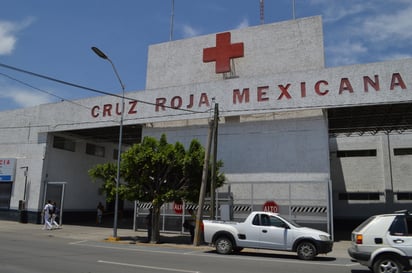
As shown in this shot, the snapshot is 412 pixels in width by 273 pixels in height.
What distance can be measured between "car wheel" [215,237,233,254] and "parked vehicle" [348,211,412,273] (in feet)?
17.5

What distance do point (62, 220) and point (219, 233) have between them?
54.8 ft

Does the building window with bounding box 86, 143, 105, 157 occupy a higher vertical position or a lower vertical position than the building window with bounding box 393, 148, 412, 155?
lower

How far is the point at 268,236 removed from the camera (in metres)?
14.0

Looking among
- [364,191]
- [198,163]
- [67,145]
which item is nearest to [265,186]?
[198,163]

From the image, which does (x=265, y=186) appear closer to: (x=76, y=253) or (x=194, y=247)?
(x=194, y=247)

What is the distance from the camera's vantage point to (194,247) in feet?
55.0

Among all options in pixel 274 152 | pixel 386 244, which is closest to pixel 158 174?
pixel 274 152

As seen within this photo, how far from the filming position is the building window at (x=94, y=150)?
31.1 meters

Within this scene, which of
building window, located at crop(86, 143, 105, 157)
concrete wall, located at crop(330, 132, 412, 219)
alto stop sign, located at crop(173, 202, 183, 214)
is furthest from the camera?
building window, located at crop(86, 143, 105, 157)

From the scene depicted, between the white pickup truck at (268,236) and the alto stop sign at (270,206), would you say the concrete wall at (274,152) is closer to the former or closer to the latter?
the alto stop sign at (270,206)

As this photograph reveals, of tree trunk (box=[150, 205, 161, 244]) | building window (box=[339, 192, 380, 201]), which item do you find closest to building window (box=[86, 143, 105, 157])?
Result: tree trunk (box=[150, 205, 161, 244])

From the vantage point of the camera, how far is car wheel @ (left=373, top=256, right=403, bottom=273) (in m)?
9.54

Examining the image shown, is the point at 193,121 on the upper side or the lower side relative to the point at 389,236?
upper

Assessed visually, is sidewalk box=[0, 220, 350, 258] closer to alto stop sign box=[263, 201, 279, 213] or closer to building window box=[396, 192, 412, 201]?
alto stop sign box=[263, 201, 279, 213]
